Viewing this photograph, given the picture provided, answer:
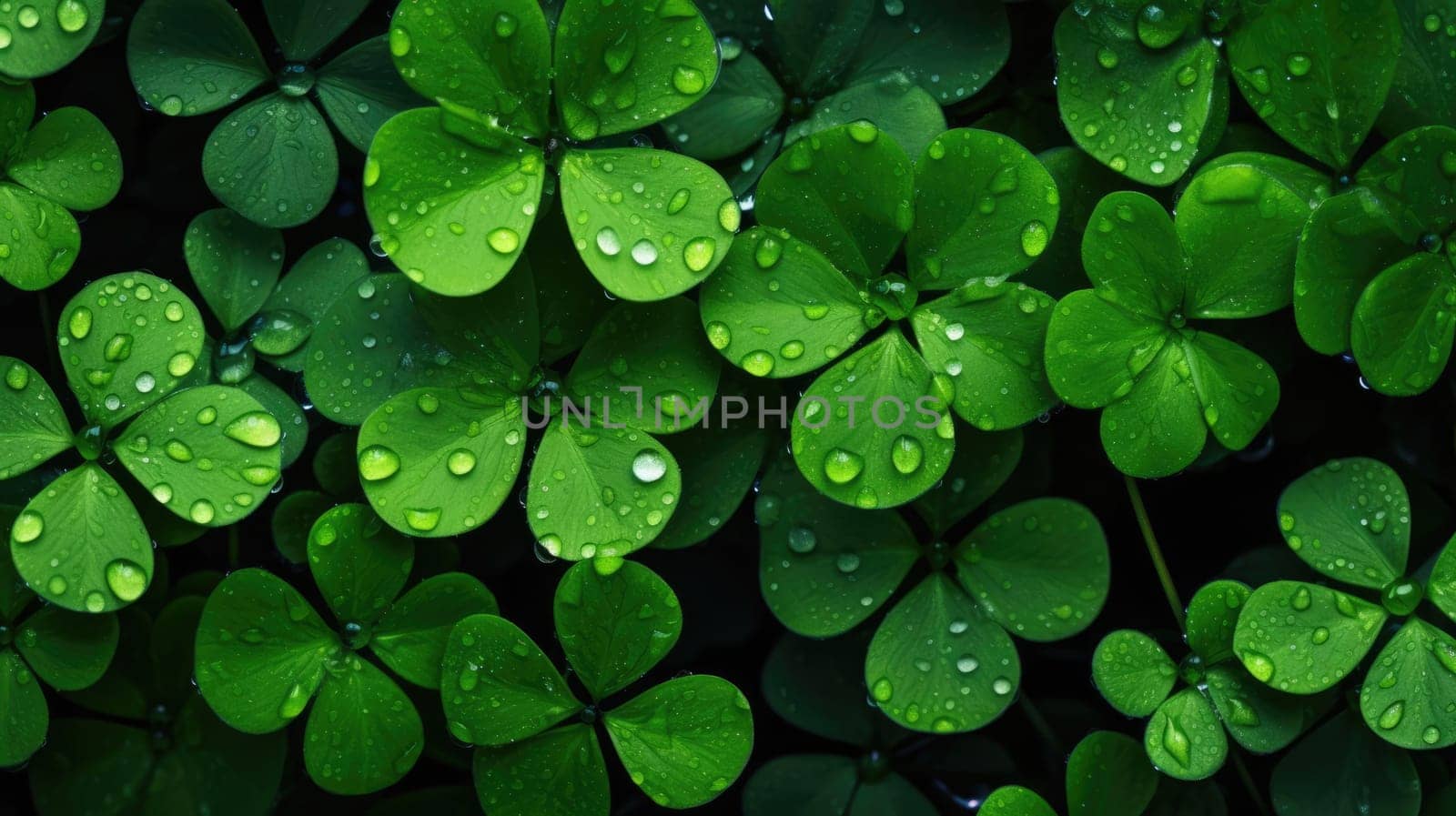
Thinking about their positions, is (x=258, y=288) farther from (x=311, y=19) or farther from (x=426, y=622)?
(x=426, y=622)

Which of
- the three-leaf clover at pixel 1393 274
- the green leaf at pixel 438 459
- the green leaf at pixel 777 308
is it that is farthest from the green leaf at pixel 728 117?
the three-leaf clover at pixel 1393 274

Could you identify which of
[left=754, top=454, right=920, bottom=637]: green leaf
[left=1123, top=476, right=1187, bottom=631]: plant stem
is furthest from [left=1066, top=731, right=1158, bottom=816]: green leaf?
[left=754, top=454, right=920, bottom=637]: green leaf

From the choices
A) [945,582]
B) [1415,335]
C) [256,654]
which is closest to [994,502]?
[945,582]

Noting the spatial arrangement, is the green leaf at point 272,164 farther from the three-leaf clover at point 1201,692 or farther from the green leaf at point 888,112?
the three-leaf clover at point 1201,692

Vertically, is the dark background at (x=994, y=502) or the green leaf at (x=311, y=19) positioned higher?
the green leaf at (x=311, y=19)

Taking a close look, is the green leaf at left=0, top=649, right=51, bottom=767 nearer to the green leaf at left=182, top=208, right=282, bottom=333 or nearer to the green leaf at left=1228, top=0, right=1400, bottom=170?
the green leaf at left=182, top=208, right=282, bottom=333

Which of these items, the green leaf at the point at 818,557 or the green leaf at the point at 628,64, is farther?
the green leaf at the point at 818,557
